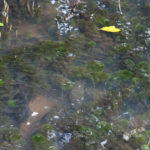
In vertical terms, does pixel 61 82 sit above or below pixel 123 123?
above

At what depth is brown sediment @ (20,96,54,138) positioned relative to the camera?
2.82m

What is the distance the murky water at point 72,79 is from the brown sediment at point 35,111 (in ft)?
0.04

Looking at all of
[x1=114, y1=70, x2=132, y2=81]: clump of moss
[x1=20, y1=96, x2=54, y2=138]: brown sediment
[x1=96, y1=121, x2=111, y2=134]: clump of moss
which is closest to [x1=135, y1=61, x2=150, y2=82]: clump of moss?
[x1=114, y1=70, x2=132, y2=81]: clump of moss

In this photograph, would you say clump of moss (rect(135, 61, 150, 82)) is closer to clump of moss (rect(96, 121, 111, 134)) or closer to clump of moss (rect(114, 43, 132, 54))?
clump of moss (rect(114, 43, 132, 54))

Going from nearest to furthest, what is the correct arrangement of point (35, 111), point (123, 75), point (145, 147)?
point (145, 147)
point (35, 111)
point (123, 75)

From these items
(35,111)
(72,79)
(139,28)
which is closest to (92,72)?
(72,79)

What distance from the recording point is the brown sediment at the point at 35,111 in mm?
2820

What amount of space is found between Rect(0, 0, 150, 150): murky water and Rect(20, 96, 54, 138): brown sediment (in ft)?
0.04

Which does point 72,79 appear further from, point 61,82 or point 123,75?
point 123,75

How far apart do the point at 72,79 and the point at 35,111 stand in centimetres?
66

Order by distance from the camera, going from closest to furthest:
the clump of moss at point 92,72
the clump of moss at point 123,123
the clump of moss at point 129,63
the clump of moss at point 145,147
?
the clump of moss at point 145,147 < the clump of moss at point 123,123 < the clump of moss at point 92,72 < the clump of moss at point 129,63

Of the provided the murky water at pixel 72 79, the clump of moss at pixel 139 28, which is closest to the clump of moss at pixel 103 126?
the murky water at pixel 72 79

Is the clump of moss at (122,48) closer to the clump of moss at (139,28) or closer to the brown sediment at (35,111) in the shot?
the clump of moss at (139,28)

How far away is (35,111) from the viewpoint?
3.03 meters
